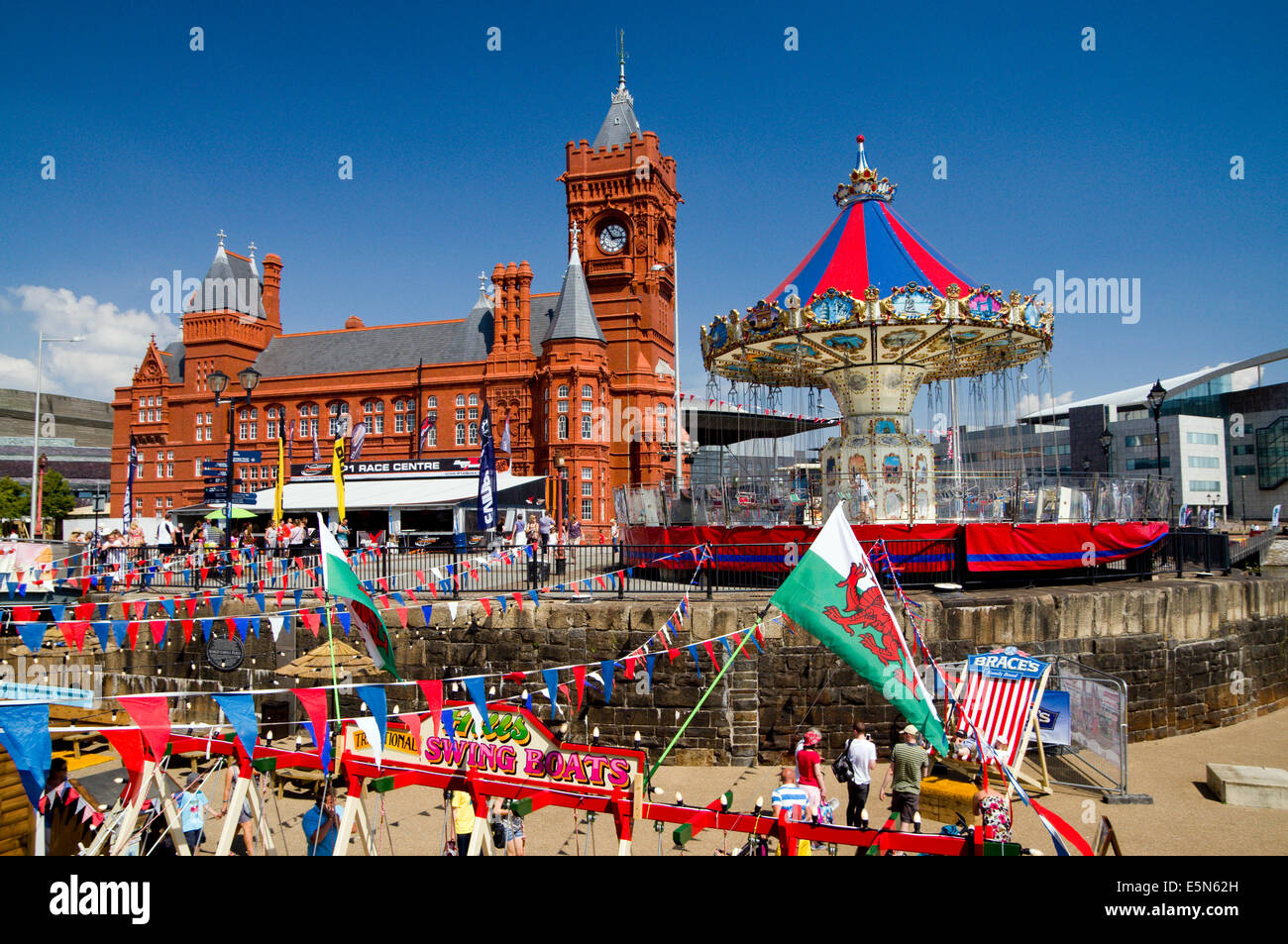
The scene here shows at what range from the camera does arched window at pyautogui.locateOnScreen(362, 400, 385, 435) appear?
4950cm

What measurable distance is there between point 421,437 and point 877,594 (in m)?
43.5

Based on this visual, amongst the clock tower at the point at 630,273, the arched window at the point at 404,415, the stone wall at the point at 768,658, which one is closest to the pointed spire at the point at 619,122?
the clock tower at the point at 630,273

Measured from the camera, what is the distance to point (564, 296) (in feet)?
146

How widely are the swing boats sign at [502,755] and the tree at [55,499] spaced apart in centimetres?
5739

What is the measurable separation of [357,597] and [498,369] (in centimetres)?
3996

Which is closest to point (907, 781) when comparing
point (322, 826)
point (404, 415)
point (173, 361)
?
point (322, 826)

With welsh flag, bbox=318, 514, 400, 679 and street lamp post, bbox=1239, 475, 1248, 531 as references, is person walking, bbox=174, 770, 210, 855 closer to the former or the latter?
welsh flag, bbox=318, 514, 400, 679

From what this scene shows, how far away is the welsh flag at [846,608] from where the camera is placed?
6.21m

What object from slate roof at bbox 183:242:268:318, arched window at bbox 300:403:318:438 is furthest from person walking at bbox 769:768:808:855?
slate roof at bbox 183:242:268:318

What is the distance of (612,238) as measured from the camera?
48.2m

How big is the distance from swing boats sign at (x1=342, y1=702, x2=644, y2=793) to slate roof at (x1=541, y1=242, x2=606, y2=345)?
3593 centimetres

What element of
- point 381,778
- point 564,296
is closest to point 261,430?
point 564,296

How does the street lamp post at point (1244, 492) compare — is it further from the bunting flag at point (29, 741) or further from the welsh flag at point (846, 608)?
the bunting flag at point (29, 741)
